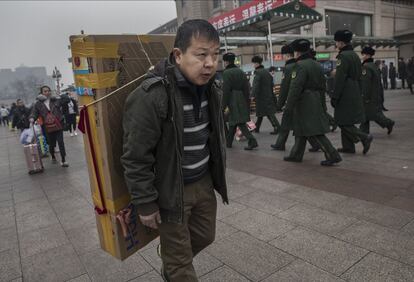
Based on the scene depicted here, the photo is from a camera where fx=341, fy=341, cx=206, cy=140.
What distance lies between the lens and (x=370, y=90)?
7008 mm

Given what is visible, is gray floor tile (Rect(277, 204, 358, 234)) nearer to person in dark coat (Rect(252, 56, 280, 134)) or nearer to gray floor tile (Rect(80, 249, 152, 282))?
gray floor tile (Rect(80, 249, 152, 282))

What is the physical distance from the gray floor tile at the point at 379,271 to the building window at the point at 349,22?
3255cm

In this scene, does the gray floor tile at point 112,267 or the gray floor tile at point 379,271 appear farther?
the gray floor tile at point 112,267

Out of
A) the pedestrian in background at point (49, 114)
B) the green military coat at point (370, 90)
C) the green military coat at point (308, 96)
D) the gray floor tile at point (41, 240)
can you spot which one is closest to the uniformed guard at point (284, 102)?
the green military coat at point (308, 96)

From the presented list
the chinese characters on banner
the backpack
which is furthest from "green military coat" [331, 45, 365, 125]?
the chinese characters on banner

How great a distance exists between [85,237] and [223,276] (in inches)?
67.3

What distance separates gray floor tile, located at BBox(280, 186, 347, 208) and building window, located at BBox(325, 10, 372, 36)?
31.0 metres

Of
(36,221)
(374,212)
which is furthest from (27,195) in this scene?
(374,212)

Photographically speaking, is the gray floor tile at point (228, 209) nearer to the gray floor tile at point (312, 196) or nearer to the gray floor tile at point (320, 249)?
the gray floor tile at point (312, 196)

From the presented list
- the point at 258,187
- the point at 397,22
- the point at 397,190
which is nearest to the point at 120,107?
the point at 258,187

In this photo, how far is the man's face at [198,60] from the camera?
1.75 m

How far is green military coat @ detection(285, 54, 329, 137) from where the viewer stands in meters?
5.17

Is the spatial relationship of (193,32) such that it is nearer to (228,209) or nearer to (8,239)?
(228,209)

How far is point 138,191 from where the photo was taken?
5.65 ft
